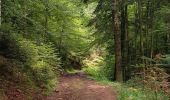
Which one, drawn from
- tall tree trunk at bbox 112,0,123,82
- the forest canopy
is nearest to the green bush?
the forest canopy

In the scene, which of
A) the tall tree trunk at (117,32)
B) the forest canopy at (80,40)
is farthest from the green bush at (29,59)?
the tall tree trunk at (117,32)

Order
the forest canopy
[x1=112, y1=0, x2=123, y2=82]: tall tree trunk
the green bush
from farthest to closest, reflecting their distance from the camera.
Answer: [x1=112, y1=0, x2=123, y2=82]: tall tree trunk < the green bush < the forest canopy

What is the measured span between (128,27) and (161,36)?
2605mm

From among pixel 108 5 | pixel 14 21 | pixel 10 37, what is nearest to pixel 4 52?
pixel 10 37

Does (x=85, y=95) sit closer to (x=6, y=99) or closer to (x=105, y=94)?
(x=105, y=94)

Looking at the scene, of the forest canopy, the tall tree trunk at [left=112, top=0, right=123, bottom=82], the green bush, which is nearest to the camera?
the forest canopy

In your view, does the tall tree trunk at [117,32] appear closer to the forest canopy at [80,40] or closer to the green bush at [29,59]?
the forest canopy at [80,40]

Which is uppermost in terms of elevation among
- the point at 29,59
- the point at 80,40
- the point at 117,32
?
the point at 117,32

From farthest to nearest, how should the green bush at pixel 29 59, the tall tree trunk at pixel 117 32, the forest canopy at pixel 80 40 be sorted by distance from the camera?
the tall tree trunk at pixel 117 32 < the green bush at pixel 29 59 < the forest canopy at pixel 80 40

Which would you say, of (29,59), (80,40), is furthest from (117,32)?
(80,40)

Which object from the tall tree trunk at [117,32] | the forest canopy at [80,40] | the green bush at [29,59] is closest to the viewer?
the forest canopy at [80,40]

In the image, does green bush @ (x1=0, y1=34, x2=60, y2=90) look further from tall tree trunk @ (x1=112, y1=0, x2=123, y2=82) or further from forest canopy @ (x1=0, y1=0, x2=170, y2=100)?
tall tree trunk @ (x1=112, y1=0, x2=123, y2=82)

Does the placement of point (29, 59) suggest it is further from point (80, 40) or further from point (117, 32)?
point (80, 40)

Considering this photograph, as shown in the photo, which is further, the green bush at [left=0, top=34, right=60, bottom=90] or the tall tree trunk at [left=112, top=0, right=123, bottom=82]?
the tall tree trunk at [left=112, top=0, right=123, bottom=82]
